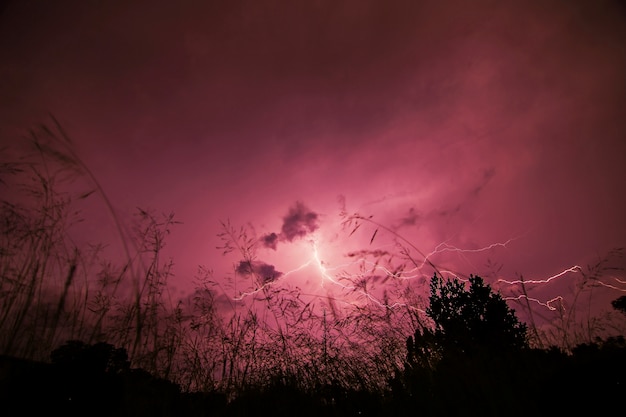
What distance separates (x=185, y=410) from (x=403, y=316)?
3966 mm

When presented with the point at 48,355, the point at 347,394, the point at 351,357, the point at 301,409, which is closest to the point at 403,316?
the point at 351,357

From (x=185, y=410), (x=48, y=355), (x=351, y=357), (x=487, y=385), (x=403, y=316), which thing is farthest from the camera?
(x=403, y=316)

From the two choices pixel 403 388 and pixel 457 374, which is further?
pixel 403 388

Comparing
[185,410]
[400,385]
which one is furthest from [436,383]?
[185,410]

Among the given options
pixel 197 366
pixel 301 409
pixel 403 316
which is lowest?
pixel 301 409

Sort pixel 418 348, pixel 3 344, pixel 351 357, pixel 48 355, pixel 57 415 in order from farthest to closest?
pixel 351 357 → pixel 418 348 → pixel 48 355 → pixel 3 344 → pixel 57 415

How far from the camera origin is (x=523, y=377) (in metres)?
3.14

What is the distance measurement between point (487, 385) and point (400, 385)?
3.96 ft

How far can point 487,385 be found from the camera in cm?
255

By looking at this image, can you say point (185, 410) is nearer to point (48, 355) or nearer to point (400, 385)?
point (48, 355)

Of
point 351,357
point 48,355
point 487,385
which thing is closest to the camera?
point 487,385

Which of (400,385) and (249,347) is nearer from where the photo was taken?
(400,385)

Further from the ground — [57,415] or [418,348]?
[418,348]

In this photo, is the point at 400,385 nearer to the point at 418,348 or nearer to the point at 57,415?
the point at 418,348
